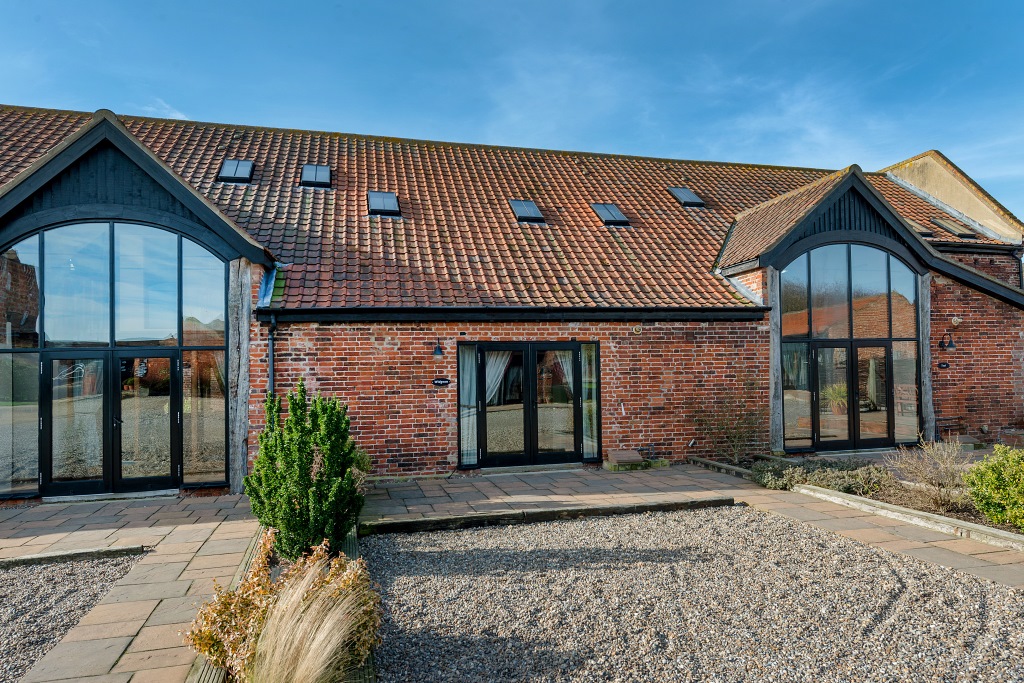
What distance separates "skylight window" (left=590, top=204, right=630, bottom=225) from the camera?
1220 centimetres

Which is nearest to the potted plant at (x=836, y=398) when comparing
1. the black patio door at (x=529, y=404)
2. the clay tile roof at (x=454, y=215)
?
the clay tile roof at (x=454, y=215)

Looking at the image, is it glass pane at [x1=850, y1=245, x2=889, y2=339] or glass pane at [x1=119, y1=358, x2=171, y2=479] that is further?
glass pane at [x1=850, y1=245, x2=889, y2=339]

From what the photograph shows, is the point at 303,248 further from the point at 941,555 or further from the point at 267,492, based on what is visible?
the point at 941,555

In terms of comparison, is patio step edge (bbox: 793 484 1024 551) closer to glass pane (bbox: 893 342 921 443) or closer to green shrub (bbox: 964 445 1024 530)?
green shrub (bbox: 964 445 1024 530)

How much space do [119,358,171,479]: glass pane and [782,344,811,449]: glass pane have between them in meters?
9.58

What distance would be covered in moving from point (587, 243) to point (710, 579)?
24.0 feet

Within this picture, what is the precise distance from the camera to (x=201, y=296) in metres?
8.69

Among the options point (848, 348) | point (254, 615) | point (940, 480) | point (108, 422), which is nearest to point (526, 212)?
point (848, 348)

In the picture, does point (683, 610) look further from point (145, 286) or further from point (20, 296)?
point (20, 296)

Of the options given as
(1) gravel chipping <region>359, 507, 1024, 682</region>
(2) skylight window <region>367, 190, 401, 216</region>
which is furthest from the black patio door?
(2) skylight window <region>367, 190, 401, 216</region>

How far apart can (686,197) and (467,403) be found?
7.46 meters

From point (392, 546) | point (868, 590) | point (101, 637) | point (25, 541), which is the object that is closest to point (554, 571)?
point (392, 546)

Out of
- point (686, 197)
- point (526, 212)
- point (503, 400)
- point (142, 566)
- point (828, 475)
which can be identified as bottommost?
point (142, 566)

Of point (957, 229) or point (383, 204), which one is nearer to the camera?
point (383, 204)
